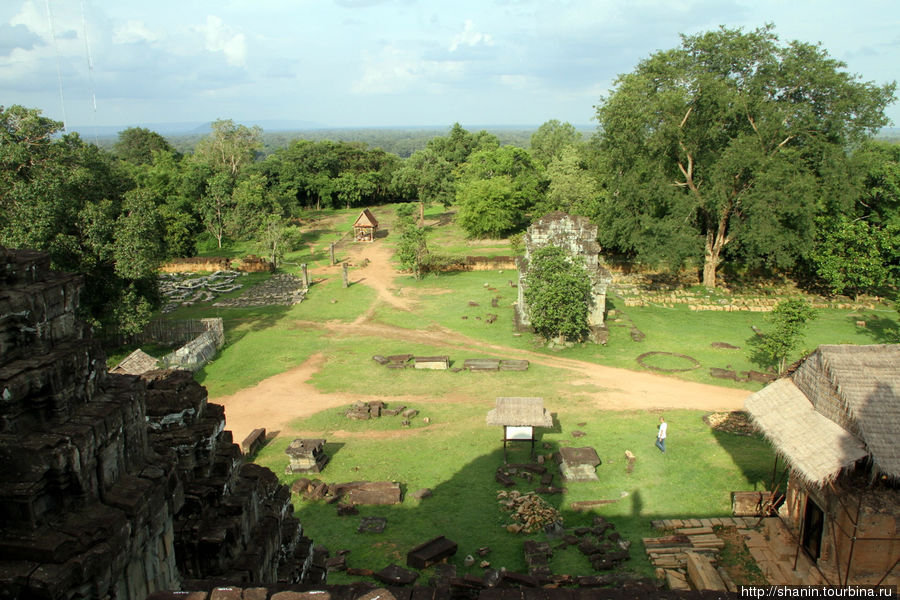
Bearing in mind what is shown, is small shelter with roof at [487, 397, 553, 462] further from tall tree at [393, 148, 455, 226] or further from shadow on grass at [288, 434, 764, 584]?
tall tree at [393, 148, 455, 226]

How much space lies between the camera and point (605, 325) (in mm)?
26094

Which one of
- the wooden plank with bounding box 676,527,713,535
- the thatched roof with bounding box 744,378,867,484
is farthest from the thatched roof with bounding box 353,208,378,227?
the wooden plank with bounding box 676,527,713,535

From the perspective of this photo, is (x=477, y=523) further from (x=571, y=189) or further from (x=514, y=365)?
(x=571, y=189)

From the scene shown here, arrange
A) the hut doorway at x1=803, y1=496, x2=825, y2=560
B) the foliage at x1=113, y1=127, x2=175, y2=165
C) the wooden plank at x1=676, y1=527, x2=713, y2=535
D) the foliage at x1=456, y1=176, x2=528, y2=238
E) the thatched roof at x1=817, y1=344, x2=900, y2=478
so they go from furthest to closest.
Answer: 1. the foliage at x1=113, y1=127, x2=175, y2=165
2. the foliage at x1=456, y1=176, x2=528, y2=238
3. the wooden plank at x1=676, y1=527, x2=713, y2=535
4. the hut doorway at x1=803, y1=496, x2=825, y2=560
5. the thatched roof at x1=817, y1=344, x2=900, y2=478

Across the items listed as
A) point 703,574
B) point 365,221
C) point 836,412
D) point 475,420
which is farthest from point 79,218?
point 365,221

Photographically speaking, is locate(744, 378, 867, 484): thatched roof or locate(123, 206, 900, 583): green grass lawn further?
locate(123, 206, 900, 583): green grass lawn

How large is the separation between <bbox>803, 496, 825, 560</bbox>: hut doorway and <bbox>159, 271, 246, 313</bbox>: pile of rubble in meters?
29.4

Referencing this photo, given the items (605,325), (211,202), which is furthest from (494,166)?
(605,325)

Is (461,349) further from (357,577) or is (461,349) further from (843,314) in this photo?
(843,314)

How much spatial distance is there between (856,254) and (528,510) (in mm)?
24810

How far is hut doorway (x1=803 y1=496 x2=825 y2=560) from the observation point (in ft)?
35.6

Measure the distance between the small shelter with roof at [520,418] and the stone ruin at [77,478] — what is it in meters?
8.39

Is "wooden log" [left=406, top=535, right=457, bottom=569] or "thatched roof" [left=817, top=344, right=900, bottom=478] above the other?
"thatched roof" [left=817, top=344, right=900, bottom=478]

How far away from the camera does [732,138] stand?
31.3 m
